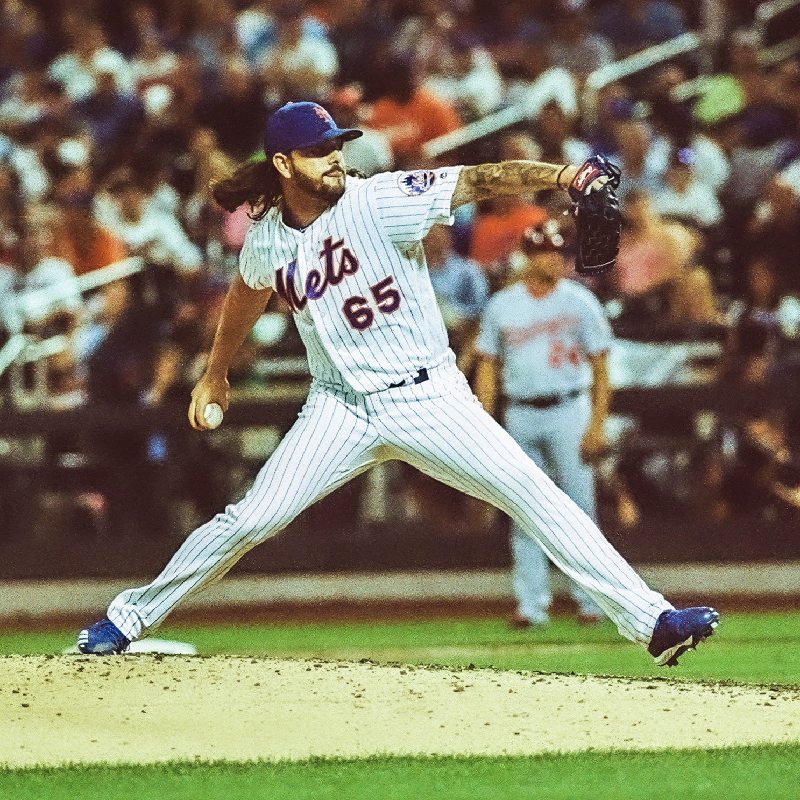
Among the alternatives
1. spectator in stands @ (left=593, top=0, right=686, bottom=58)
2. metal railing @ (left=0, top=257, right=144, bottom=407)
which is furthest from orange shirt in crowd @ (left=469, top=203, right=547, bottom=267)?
metal railing @ (left=0, top=257, right=144, bottom=407)

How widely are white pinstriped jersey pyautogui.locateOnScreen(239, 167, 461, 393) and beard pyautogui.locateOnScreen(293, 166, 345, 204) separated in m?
0.05

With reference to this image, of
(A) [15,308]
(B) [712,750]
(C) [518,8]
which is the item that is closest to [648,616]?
(B) [712,750]

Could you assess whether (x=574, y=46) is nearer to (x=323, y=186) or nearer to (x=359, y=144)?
(x=359, y=144)

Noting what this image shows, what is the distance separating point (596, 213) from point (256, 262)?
1.39 metres

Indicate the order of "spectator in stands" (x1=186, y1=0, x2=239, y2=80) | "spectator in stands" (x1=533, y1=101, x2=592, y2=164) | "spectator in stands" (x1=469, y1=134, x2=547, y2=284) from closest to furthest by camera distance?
"spectator in stands" (x1=469, y1=134, x2=547, y2=284), "spectator in stands" (x1=533, y1=101, x2=592, y2=164), "spectator in stands" (x1=186, y1=0, x2=239, y2=80)

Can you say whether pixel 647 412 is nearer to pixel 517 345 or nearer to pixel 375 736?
pixel 517 345

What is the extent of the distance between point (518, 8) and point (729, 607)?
217 inches

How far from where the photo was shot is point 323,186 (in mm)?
6188

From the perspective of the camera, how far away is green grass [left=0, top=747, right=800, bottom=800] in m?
4.81

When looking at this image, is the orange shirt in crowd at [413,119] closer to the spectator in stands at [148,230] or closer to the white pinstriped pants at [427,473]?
the spectator in stands at [148,230]

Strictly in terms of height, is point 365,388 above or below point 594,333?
below

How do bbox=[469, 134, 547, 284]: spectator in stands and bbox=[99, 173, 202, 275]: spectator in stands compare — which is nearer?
bbox=[469, 134, 547, 284]: spectator in stands

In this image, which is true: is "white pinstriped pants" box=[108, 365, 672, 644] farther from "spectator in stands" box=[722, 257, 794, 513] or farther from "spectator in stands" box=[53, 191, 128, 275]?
"spectator in stands" box=[53, 191, 128, 275]

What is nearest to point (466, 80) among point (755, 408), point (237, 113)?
point (237, 113)
